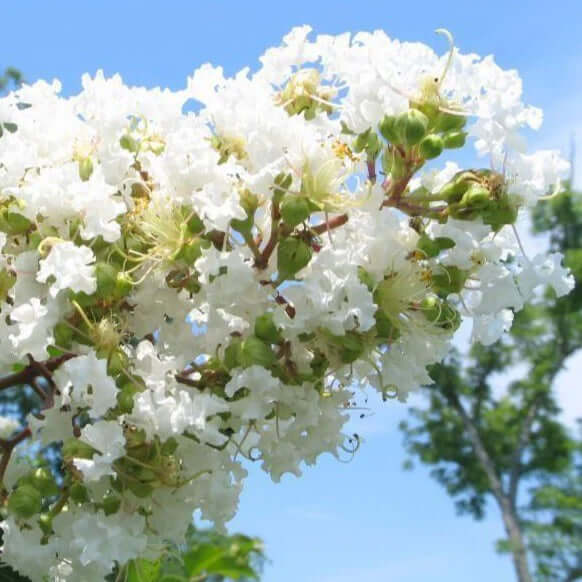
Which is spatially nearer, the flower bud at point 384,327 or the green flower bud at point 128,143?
the flower bud at point 384,327

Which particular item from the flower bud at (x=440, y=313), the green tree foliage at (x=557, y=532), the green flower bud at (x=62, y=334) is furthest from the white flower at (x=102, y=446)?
the green tree foliage at (x=557, y=532)

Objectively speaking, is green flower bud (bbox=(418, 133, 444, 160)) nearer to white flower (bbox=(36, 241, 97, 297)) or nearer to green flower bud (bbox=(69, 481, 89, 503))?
white flower (bbox=(36, 241, 97, 297))

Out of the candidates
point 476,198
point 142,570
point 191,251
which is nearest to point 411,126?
point 476,198

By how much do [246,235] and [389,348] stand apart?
11.6 inches

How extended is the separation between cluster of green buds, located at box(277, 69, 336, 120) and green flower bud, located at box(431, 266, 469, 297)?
358 mm

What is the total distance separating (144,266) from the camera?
149 centimetres

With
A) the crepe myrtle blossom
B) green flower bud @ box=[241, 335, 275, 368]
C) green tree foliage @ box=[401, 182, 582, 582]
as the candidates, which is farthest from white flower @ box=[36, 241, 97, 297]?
green tree foliage @ box=[401, 182, 582, 582]

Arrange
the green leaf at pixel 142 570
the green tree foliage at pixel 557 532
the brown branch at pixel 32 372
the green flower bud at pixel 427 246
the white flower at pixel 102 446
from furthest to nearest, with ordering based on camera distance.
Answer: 1. the green tree foliage at pixel 557 532
2. the green leaf at pixel 142 570
3. the brown branch at pixel 32 372
4. the green flower bud at pixel 427 246
5. the white flower at pixel 102 446

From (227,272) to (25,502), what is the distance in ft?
1.56

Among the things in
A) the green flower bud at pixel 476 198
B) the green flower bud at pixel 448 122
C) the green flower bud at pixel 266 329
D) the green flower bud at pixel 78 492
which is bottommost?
the green flower bud at pixel 78 492

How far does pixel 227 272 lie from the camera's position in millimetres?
1403

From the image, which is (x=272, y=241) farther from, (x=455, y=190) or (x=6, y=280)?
(x=6, y=280)

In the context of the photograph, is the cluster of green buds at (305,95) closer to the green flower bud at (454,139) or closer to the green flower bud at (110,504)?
the green flower bud at (454,139)

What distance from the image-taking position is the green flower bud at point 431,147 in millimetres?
1426
